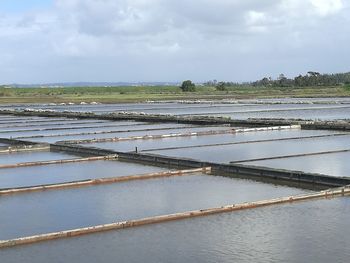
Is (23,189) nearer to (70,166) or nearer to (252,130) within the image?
(70,166)

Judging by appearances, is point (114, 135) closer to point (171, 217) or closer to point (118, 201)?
point (118, 201)

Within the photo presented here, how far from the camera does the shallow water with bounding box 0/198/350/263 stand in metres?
4.29

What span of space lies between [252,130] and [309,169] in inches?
248

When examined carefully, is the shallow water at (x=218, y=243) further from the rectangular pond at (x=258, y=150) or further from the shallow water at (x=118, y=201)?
the rectangular pond at (x=258, y=150)

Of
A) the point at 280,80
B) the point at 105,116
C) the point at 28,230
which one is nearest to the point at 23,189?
the point at 28,230

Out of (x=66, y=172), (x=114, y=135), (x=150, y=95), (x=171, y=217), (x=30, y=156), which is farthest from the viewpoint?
(x=150, y=95)

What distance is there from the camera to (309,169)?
7980 millimetres

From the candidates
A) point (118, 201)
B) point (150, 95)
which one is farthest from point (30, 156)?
point (150, 95)

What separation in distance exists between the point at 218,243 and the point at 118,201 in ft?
6.29

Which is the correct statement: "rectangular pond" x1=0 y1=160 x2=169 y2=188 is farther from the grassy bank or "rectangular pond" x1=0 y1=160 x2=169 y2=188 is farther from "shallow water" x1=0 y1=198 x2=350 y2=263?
the grassy bank

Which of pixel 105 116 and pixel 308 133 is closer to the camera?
pixel 308 133

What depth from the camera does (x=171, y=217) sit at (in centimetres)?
529

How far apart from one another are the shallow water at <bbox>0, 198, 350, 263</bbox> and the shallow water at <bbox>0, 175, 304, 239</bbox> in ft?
1.81

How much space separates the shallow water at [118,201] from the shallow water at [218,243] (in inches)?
21.7
